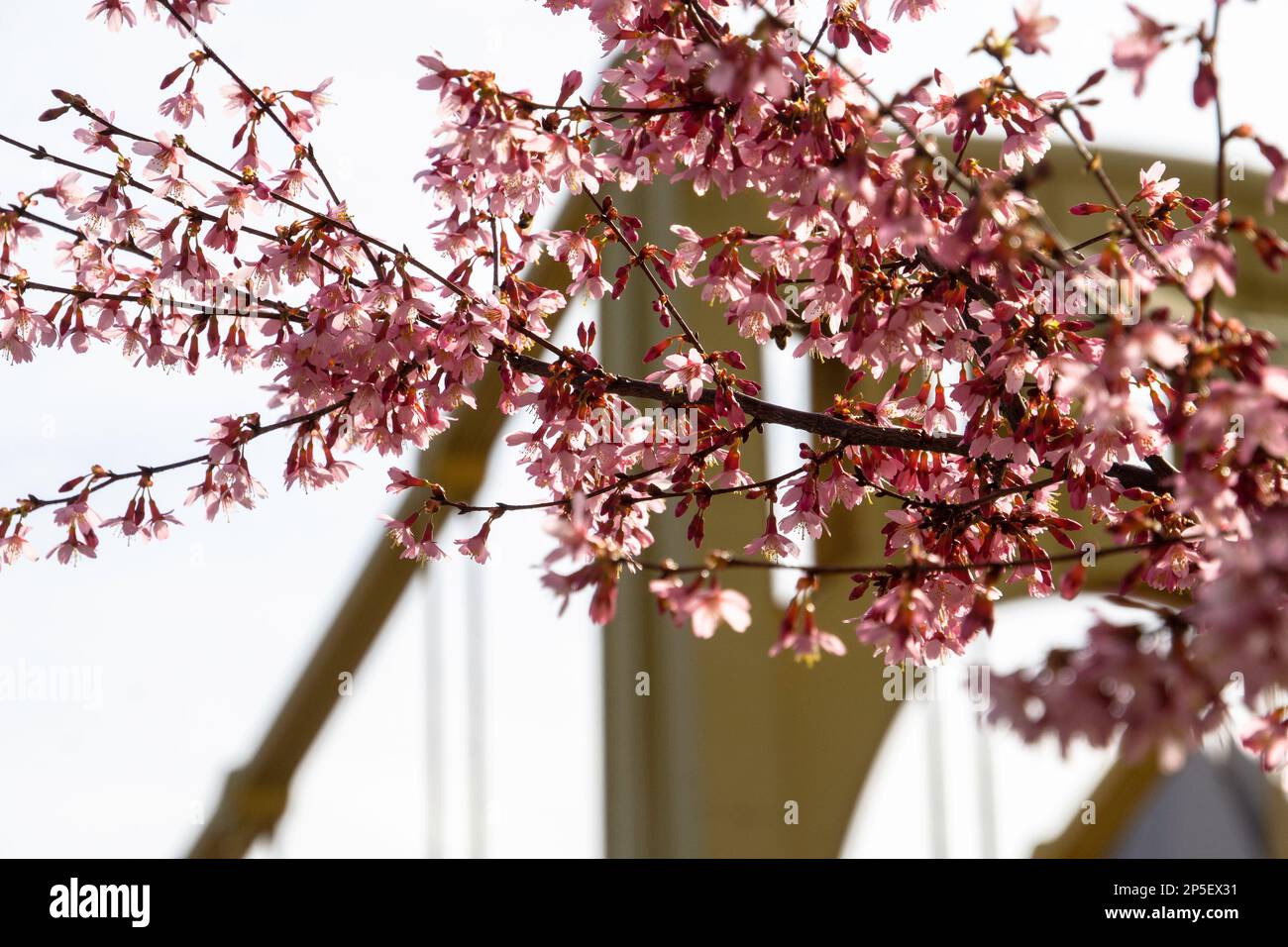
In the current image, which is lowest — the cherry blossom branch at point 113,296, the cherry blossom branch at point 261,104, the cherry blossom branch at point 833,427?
the cherry blossom branch at point 833,427

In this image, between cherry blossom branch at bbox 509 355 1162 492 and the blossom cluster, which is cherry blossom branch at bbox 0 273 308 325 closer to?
the blossom cluster

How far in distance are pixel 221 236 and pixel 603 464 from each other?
1.65ft

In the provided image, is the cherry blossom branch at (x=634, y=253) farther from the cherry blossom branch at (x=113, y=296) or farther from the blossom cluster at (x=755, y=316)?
the cherry blossom branch at (x=113, y=296)

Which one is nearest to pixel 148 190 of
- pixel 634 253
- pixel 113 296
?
pixel 113 296

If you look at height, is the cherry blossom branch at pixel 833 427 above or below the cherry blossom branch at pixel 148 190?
below

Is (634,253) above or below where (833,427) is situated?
above

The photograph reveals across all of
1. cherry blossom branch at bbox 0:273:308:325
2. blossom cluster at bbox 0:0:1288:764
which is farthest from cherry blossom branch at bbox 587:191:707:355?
cherry blossom branch at bbox 0:273:308:325

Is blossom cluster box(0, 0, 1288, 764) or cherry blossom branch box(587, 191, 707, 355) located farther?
cherry blossom branch box(587, 191, 707, 355)

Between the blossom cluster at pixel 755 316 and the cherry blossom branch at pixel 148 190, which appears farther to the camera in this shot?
the cherry blossom branch at pixel 148 190

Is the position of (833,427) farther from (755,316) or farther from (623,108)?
(623,108)

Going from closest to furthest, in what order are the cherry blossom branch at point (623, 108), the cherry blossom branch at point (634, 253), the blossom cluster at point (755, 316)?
→ the blossom cluster at point (755, 316), the cherry blossom branch at point (623, 108), the cherry blossom branch at point (634, 253)

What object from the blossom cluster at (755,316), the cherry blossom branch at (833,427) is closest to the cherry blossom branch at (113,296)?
the blossom cluster at (755,316)
